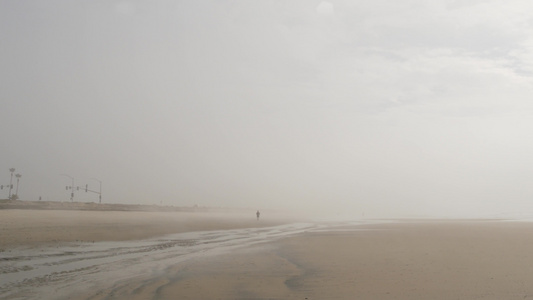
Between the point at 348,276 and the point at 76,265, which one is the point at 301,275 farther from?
the point at 76,265

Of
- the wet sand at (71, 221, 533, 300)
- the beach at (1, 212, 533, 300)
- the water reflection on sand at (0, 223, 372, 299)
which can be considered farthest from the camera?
the water reflection on sand at (0, 223, 372, 299)

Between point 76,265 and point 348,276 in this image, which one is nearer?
point 348,276

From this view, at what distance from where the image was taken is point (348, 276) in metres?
13.0

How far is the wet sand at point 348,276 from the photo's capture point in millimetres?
10602

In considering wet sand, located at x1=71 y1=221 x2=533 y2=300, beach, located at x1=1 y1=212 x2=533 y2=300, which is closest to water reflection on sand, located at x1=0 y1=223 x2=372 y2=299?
beach, located at x1=1 y1=212 x2=533 y2=300

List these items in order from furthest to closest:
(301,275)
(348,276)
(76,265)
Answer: (76,265)
(301,275)
(348,276)

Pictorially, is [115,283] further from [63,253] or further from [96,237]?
[96,237]

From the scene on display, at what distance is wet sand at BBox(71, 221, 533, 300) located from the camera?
34.8 ft

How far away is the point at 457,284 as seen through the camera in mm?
11516

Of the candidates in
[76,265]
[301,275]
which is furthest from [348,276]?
[76,265]

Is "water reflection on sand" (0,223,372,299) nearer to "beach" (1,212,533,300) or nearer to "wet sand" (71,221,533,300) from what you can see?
"beach" (1,212,533,300)

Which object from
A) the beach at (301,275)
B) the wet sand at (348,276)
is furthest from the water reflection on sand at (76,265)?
the wet sand at (348,276)

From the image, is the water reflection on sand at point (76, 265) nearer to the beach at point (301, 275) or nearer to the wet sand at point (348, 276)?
the beach at point (301, 275)

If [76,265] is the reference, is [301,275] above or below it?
below
